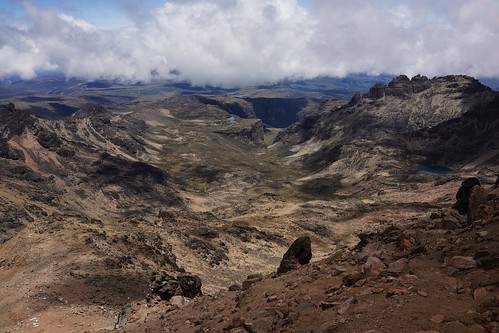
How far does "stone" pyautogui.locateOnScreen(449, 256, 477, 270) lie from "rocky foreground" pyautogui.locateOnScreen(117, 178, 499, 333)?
0.12 feet

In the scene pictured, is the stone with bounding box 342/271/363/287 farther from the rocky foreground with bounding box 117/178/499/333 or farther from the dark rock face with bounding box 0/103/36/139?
the dark rock face with bounding box 0/103/36/139

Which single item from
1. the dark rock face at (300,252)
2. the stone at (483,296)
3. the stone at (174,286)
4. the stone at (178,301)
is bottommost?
the stone at (174,286)

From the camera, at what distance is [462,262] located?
559 inches

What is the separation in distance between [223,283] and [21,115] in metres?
111

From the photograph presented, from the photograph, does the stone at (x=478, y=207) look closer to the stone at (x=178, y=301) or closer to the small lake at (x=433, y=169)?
the stone at (x=178, y=301)

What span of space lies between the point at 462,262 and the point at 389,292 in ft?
9.49

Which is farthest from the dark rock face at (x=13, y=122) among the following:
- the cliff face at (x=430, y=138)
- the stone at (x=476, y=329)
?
the stone at (x=476, y=329)

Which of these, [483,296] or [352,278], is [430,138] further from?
[483,296]

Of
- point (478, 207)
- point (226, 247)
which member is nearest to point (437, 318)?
point (478, 207)

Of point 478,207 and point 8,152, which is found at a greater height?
point 478,207

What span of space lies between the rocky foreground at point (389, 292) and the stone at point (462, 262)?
→ 0.04 m

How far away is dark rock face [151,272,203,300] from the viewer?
28172mm

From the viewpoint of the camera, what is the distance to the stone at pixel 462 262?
45.6ft

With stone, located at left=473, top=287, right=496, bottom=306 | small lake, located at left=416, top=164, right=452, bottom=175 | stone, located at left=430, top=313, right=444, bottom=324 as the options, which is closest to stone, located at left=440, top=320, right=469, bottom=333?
stone, located at left=430, top=313, right=444, bottom=324
